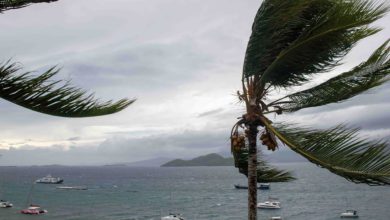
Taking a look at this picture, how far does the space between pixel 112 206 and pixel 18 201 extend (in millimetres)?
31216

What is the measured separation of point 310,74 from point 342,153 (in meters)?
2.53

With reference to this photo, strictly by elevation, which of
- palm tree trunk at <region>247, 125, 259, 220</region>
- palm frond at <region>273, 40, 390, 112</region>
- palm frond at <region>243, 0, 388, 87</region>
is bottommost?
palm tree trunk at <region>247, 125, 259, 220</region>

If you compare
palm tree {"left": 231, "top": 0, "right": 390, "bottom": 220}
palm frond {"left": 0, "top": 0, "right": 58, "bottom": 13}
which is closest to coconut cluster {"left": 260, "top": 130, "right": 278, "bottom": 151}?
palm tree {"left": 231, "top": 0, "right": 390, "bottom": 220}

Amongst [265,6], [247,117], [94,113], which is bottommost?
[94,113]

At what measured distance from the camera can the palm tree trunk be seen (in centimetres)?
853

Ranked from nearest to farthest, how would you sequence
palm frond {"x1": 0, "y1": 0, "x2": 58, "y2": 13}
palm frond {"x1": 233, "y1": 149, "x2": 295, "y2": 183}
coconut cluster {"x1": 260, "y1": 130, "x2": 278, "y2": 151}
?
palm frond {"x1": 0, "y1": 0, "x2": 58, "y2": 13} < coconut cluster {"x1": 260, "y1": 130, "x2": 278, "y2": 151} < palm frond {"x1": 233, "y1": 149, "x2": 295, "y2": 183}

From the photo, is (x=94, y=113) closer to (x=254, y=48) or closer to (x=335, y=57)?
(x=254, y=48)

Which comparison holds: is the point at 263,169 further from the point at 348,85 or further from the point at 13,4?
the point at 13,4

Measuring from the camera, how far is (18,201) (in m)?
115

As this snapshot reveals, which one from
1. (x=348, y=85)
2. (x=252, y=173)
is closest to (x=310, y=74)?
(x=348, y=85)

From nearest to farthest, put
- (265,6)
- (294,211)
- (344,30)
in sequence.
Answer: (344,30) < (265,6) < (294,211)

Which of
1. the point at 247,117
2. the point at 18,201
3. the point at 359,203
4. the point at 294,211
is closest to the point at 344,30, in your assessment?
the point at 247,117

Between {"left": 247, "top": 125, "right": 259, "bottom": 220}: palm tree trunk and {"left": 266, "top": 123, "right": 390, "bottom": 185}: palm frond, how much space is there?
0.86m

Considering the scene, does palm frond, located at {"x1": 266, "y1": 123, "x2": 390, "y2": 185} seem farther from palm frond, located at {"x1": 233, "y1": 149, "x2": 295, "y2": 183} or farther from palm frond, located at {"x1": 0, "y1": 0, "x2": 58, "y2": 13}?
palm frond, located at {"x1": 0, "y1": 0, "x2": 58, "y2": 13}
